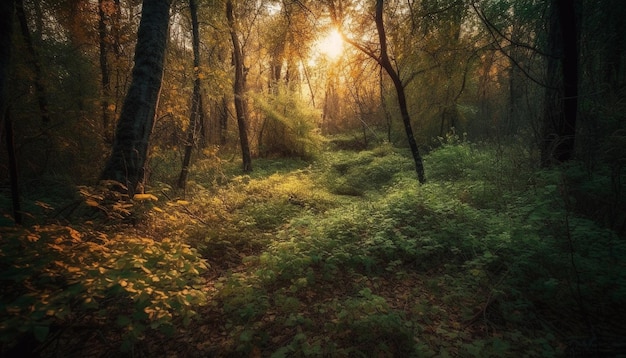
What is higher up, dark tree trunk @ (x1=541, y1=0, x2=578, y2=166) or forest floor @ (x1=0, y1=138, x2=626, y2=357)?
dark tree trunk @ (x1=541, y1=0, x2=578, y2=166)

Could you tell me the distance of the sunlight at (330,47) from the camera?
833cm

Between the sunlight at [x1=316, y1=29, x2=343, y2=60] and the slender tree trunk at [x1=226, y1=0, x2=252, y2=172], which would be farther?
the slender tree trunk at [x1=226, y1=0, x2=252, y2=172]

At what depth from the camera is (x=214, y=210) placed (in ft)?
21.9

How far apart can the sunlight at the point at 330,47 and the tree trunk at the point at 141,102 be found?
4.79m

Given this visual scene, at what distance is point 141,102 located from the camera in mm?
4492

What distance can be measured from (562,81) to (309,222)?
5783 mm

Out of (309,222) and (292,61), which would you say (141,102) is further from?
(292,61)

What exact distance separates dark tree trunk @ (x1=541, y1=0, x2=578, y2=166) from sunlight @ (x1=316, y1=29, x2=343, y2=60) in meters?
5.01

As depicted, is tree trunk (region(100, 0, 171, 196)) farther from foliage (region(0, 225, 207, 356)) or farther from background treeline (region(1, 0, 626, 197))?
foliage (region(0, 225, 207, 356))

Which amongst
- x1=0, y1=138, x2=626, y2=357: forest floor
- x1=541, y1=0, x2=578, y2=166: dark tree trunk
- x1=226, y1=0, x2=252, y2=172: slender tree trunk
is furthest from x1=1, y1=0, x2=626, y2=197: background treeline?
x1=0, y1=138, x2=626, y2=357: forest floor

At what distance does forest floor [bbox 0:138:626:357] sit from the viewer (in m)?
2.45

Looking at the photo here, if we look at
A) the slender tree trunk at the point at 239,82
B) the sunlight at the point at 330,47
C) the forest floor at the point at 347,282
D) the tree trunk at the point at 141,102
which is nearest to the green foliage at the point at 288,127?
the slender tree trunk at the point at 239,82

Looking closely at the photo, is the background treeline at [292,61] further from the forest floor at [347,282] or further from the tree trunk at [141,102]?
the forest floor at [347,282]

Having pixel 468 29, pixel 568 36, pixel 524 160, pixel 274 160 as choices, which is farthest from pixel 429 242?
pixel 468 29
